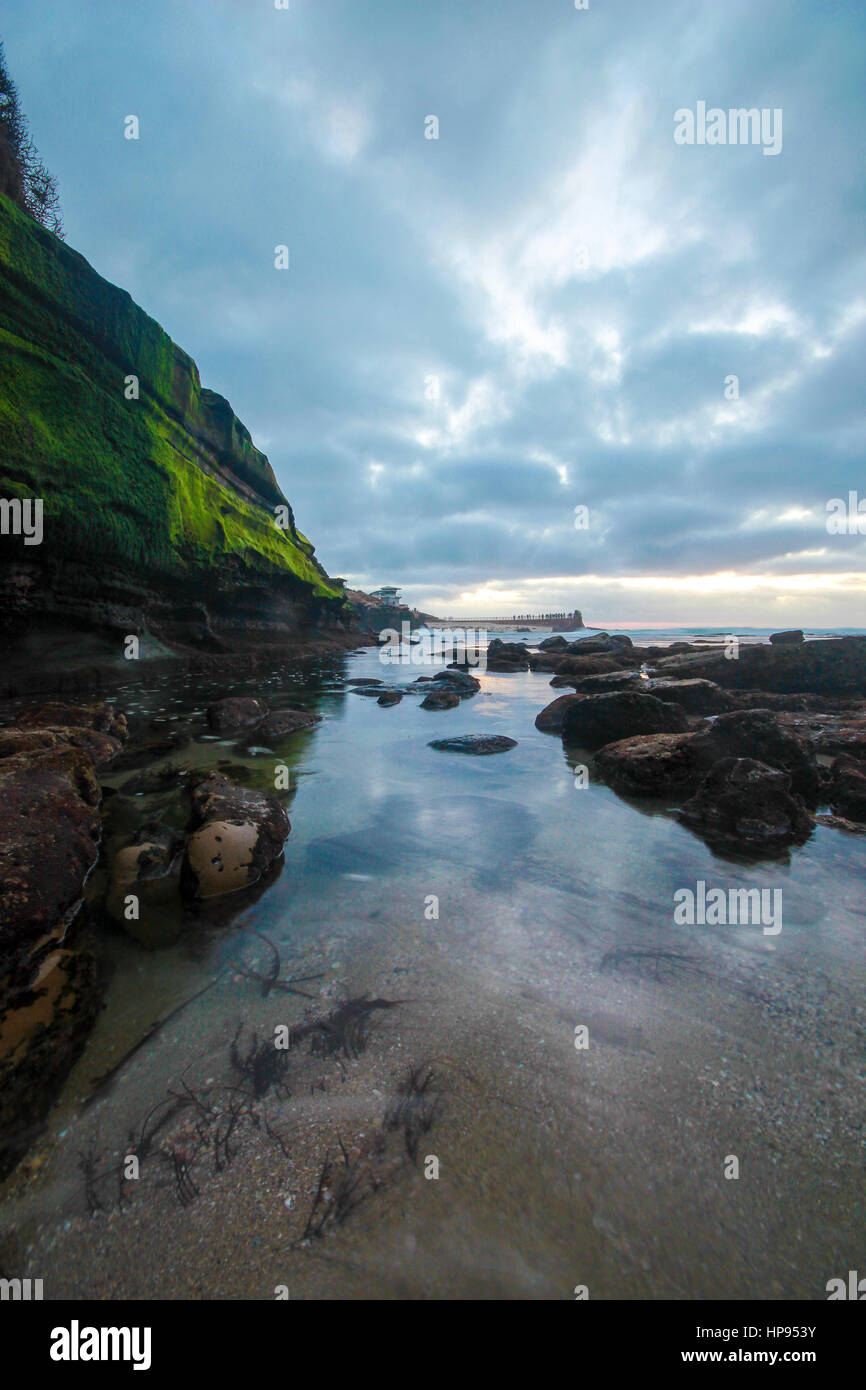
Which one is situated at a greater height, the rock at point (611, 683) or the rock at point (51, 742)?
the rock at point (611, 683)

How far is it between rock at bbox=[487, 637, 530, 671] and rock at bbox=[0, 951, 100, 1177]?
1160 inches

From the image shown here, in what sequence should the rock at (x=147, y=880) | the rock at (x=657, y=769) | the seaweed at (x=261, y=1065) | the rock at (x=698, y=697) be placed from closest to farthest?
the seaweed at (x=261, y=1065)
the rock at (x=147, y=880)
the rock at (x=657, y=769)
the rock at (x=698, y=697)

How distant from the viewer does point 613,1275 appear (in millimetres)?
1604

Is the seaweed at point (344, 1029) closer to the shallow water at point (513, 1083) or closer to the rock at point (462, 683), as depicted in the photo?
the shallow water at point (513, 1083)

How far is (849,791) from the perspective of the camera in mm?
6492

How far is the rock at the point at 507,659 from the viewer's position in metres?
32.1

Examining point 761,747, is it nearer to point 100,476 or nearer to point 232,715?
point 232,715

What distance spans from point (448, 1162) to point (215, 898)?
3.00 metres

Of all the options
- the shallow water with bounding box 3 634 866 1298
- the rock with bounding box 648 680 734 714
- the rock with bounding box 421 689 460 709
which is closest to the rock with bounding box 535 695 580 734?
the rock with bounding box 648 680 734 714

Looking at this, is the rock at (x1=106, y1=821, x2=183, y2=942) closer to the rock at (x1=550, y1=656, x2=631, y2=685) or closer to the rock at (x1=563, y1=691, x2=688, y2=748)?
the rock at (x1=563, y1=691, x2=688, y2=748)

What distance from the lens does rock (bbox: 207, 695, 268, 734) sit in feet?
35.5

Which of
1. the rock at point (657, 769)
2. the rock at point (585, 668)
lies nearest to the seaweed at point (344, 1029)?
the rock at point (657, 769)

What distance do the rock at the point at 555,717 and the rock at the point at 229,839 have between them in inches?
340

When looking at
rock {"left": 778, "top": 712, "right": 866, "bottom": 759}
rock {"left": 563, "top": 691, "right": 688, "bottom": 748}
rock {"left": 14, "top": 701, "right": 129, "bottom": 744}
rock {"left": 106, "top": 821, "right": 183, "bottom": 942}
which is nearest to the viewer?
rock {"left": 106, "top": 821, "right": 183, "bottom": 942}
